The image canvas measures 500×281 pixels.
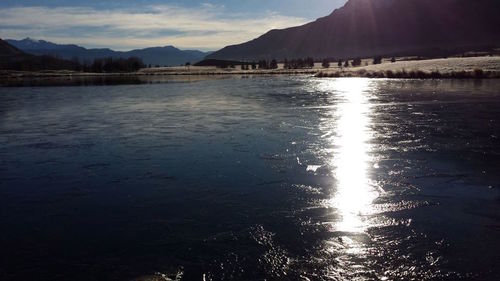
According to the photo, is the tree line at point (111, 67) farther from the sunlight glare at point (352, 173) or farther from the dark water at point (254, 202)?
the sunlight glare at point (352, 173)

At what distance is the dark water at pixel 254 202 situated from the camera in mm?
6836

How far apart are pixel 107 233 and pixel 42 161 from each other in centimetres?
650

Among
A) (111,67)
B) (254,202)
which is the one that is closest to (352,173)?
(254,202)

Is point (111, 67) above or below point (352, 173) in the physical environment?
above

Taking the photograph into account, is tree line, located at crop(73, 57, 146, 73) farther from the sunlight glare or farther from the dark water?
the sunlight glare

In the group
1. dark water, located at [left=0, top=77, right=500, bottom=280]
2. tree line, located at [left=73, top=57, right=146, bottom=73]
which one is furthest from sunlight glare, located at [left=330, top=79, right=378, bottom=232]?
tree line, located at [left=73, top=57, right=146, bottom=73]

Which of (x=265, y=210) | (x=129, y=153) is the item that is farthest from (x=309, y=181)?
(x=129, y=153)

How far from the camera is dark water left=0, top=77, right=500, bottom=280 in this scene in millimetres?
6836

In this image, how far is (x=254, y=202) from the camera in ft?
31.3

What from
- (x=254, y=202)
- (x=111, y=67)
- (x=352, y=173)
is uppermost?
(x=111, y=67)

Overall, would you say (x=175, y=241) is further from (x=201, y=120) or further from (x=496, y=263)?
(x=201, y=120)

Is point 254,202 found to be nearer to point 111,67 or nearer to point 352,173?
point 352,173

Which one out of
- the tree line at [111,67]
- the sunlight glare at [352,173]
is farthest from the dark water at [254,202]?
the tree line at [111,67]

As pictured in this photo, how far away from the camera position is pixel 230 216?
8719 mm
